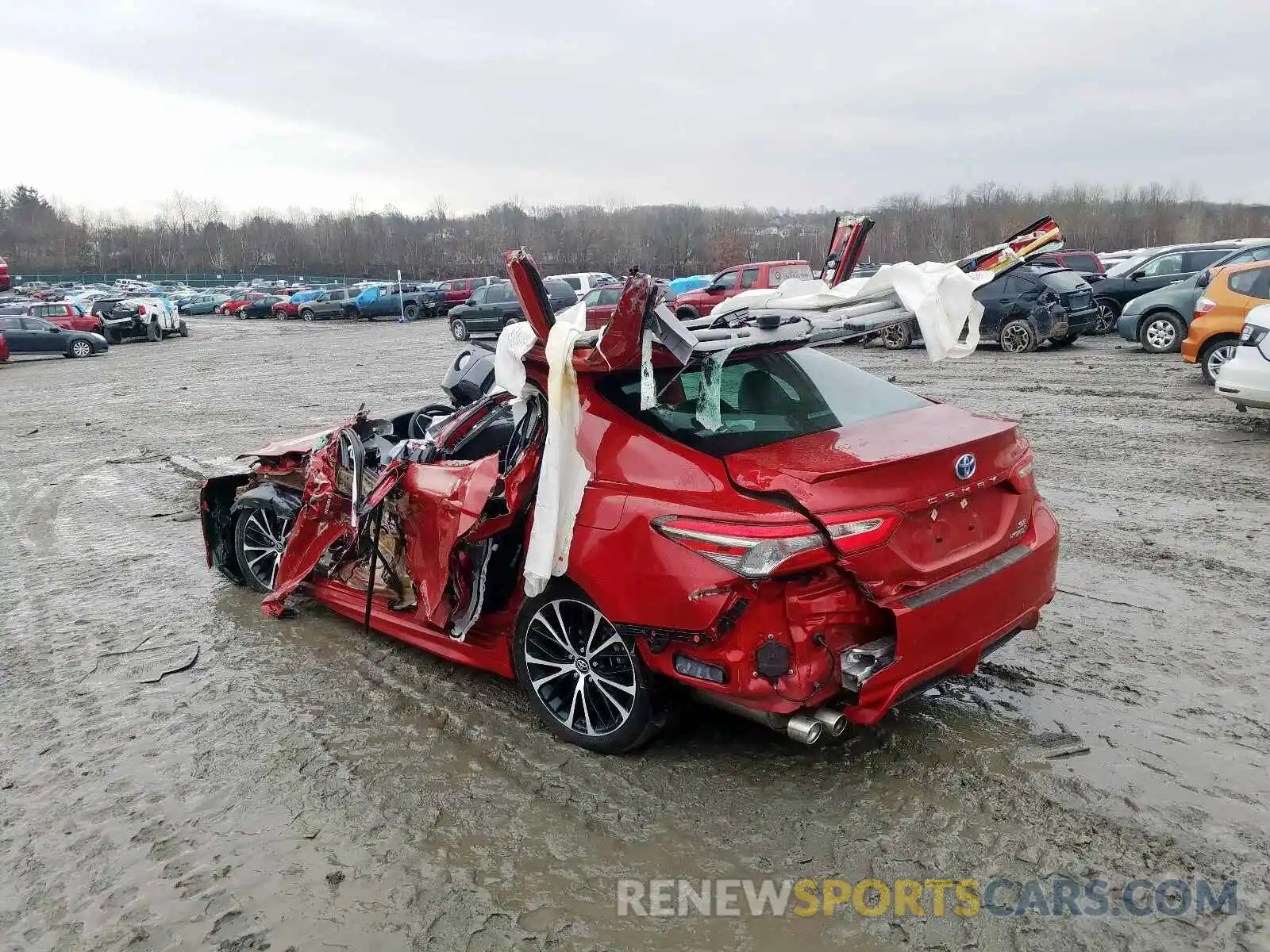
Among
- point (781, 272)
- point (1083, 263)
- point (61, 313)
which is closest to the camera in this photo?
A: point (781, 272)

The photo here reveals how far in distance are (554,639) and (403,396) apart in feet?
38.8

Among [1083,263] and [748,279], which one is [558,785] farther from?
[1083,263]

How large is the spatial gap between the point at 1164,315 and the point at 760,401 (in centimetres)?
1425

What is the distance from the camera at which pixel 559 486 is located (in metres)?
3.48

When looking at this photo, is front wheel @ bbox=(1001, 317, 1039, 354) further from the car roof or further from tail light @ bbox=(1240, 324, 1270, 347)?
tail light @ bbox=(1240, 324, 1270, 347)

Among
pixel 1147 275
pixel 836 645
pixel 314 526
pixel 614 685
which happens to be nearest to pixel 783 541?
pixel 836 645

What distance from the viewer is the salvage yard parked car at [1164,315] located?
14.8 metres

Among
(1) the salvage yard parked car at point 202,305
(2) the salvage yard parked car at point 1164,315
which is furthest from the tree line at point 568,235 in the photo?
(2) the salvage yard parked car at point 1164,315

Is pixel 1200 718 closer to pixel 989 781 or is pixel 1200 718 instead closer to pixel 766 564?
pixel 989 781

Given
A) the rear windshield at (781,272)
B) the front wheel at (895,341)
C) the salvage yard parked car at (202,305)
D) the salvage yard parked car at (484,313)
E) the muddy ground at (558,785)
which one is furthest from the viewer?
the salvage yard parked car at (202,305)

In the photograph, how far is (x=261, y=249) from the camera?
102125mm

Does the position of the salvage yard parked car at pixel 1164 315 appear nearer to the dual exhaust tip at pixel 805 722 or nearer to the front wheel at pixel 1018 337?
the front wheel at pixel 1018 337

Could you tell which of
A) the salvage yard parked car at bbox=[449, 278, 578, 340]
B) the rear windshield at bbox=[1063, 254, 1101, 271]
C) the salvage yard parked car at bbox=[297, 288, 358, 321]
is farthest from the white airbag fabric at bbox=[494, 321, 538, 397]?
the salvage yard parked car at bbox=[297, 288, 358, 321]

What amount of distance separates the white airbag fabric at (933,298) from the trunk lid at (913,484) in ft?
1.14
